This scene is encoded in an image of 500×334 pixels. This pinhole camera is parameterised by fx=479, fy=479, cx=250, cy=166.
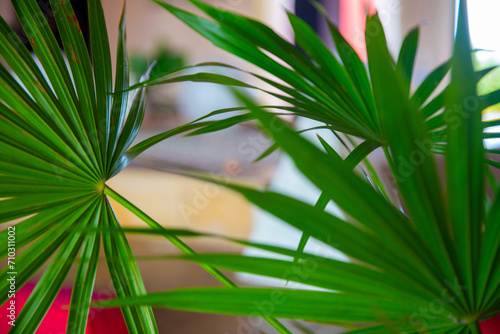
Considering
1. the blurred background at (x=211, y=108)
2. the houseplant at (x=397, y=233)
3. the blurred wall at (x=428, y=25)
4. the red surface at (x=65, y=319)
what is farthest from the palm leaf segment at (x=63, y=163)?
the blurred wall at (x=428, y=25)

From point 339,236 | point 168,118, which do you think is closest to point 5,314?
point 339,236

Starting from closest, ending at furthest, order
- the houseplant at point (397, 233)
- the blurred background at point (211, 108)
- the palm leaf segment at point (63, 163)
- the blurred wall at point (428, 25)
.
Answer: the houseplant at point (397, 233)
the palm leaf segment at point (63, 163)
the blurred background at point (211, 108)
the blurred wall at point (428, 25)

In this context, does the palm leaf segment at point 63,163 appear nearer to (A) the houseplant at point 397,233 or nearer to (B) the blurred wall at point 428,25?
(A) the houseplant at point 397,233

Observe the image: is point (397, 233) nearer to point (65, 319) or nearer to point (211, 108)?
point (65, 319)

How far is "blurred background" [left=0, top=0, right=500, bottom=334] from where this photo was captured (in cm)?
251

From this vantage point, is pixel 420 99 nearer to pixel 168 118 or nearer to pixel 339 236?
pixel 339 236

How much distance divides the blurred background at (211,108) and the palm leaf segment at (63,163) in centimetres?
169

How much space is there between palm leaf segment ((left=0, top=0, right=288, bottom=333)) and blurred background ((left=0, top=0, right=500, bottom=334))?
1.69 m

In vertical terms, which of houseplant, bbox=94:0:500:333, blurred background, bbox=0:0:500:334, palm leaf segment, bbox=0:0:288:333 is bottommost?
houseplant, bbox=94:0:500:333

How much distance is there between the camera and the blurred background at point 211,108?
251 centimetres

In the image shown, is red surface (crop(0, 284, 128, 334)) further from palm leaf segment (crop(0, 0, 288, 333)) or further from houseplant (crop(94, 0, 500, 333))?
houseplant (crop(94, 0, 500, 333))

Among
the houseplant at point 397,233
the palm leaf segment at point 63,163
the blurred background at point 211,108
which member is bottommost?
the houseplant at point 397,233

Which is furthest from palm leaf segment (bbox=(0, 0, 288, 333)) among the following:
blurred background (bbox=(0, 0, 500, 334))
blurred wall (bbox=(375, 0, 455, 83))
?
blurred wall (bbox=(375, 0, 455, 83))

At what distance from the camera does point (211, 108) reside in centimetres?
366
